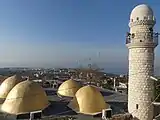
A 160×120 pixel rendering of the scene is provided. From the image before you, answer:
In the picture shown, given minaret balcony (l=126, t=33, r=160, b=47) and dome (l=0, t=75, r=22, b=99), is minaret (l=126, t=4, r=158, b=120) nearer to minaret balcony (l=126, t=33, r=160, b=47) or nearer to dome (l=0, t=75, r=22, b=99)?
minaret balcony (l=126, t=33, r=160, b=47)

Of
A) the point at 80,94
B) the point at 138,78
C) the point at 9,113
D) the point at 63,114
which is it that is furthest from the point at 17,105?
the point at 138,78

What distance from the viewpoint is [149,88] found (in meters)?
13.1

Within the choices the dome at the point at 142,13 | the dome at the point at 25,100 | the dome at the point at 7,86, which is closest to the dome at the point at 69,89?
the dome at the point at 7,86

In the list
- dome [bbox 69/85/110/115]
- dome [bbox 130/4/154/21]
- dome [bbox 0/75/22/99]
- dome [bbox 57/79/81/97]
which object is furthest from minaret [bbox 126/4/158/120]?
dome [bbox 0/75/22/99]

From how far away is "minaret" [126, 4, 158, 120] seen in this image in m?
13.1

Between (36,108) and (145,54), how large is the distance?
7379 millimetres

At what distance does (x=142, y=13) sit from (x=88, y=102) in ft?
20.9

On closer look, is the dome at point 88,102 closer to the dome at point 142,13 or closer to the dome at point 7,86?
the dome at point 142,13

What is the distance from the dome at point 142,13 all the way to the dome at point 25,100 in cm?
764

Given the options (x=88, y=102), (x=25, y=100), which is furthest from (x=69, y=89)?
(x=25, y=100)

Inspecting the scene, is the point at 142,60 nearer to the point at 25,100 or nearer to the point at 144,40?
the point at 144,40

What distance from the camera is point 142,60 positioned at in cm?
1309

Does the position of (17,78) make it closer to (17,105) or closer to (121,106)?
(17,105)

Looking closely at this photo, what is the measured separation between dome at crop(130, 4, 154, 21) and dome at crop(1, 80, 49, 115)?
764 centimetres
